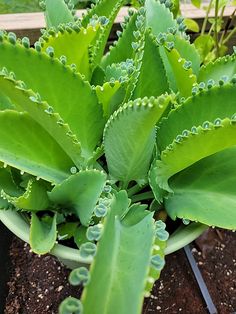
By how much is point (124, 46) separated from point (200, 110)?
125 mm

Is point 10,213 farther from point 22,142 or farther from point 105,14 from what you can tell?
point 105,14

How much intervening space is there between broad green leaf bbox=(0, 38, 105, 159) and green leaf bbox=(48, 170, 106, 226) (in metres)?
0.04

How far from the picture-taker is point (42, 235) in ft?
1.49

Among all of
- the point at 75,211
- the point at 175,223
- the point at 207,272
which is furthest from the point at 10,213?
the point at 207,272

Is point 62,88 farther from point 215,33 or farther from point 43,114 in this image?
point 215,33

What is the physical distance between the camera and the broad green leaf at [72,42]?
444 millimetres

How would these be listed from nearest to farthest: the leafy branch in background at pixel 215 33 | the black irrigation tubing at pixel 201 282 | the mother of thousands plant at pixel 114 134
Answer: the mother of thousands plant at pixel 114 134 → the black irrigation tubing at pixel 201 282 → the leafy branch in background at pixel 215 33

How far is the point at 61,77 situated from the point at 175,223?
21 centimetres

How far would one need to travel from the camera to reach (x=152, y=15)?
1.65 feet

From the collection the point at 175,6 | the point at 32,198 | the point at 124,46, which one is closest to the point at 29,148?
the point at 32,198

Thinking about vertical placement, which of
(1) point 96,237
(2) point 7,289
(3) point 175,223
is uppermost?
(1) point 96,237

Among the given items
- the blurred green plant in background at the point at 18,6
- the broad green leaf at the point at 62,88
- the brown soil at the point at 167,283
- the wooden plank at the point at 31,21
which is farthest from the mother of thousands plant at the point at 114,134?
the blurred green plant in background at the point at 18,6

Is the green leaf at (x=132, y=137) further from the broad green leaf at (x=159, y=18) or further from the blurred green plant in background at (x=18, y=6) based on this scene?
the blurred green plant in background at (x=18, y=6)

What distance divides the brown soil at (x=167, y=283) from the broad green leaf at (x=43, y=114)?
292mm
